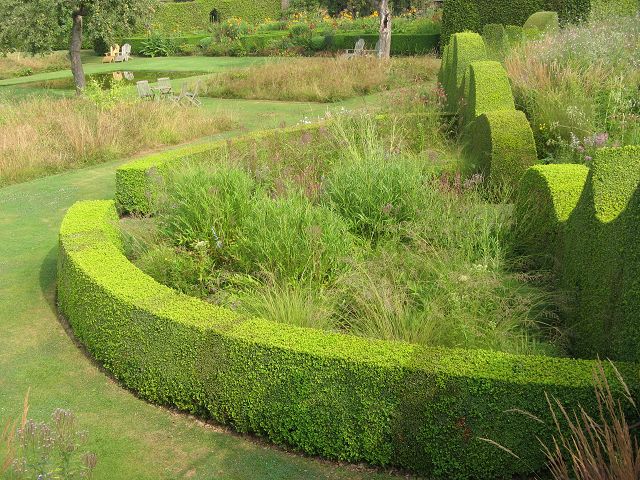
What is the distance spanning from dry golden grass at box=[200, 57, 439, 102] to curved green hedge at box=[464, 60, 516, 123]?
8.51m

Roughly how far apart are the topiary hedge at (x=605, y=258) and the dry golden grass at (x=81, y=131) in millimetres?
8370

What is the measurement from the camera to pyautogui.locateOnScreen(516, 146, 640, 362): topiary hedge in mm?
3467

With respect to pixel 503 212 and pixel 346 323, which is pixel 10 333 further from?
pixel 503 212

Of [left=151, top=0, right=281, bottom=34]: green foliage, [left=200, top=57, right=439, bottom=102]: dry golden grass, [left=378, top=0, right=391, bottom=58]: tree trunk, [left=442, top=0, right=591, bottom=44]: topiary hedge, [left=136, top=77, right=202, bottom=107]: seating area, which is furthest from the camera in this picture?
[left=151, top=0, right=281, bottom=34]: green foliage

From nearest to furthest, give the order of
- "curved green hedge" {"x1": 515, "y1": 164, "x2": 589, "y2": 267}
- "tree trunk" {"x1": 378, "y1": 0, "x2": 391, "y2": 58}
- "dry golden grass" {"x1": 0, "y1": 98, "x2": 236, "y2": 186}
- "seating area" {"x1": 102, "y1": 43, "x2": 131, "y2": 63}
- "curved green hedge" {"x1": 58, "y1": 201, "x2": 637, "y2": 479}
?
"curved green hedge" {"x1": 58, "y1": 201, "x2": 637, "y2": 479} < "curved green hedge" {"x1": 515, "y1": 164, "x2": 589, "y2": 267} < "dry golden grass" {"x1": 0, "y1": 98, "x2": 236, "y2": 186} < "tree trunk" {"x1": 378, "y1": 0, "x2": 391, "y2": 58} < "seating area" {"x1": 102, "y1": 43, "x2": 131, "y2": 63}

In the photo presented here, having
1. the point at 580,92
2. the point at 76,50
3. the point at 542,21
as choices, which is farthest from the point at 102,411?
the point at 76,50

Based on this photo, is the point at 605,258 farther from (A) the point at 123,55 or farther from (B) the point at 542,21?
(A) the point at 123,55

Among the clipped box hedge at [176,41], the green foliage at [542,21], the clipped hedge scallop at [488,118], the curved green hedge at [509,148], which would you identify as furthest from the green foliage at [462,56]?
the clipped box hedge at [176,41]

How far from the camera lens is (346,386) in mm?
3574

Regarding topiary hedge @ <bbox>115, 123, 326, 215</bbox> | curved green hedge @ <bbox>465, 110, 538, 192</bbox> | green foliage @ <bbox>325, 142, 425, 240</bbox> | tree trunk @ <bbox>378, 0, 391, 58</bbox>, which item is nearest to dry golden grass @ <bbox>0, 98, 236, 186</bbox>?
topiary hedge @ <bbox>115, 123, 326, 215</bbox>

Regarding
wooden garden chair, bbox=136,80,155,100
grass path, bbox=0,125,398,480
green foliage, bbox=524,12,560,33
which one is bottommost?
grass path, bbox=0,125,398,480

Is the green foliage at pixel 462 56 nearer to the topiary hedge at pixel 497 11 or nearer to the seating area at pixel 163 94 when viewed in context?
the seating area at pixel 163 94

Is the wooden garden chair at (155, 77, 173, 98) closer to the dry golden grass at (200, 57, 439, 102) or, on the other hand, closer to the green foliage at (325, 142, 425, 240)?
the dry golden grass at (200, 57, 439, 102)

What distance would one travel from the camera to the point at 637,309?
3375 mm
